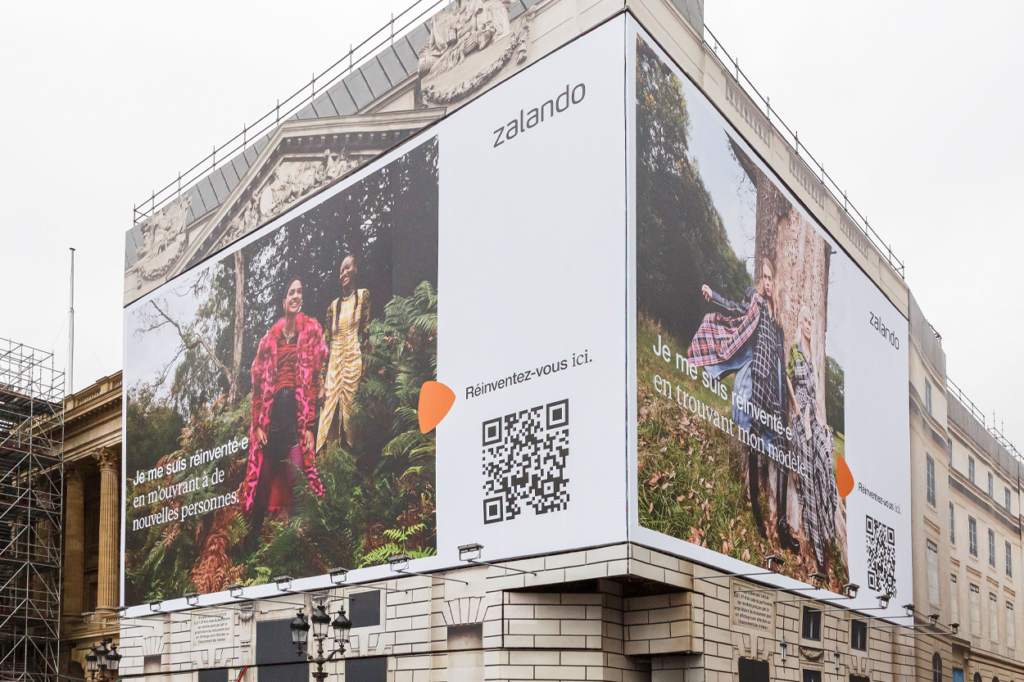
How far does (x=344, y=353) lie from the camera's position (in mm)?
32812

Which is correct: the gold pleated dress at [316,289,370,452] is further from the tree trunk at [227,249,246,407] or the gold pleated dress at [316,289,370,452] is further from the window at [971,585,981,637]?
the window at [971,585,981,637]

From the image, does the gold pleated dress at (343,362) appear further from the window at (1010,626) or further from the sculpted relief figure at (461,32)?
the window at (1010,626)

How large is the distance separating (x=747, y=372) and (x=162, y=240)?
21651 millimetres

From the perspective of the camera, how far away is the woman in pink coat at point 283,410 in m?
33.8

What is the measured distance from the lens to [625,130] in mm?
26984

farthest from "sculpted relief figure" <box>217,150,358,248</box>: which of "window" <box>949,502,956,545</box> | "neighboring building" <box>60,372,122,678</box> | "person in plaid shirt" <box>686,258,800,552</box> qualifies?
"window" <box>949,502,956,545</box>

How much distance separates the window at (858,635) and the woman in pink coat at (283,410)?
16128 millimetres

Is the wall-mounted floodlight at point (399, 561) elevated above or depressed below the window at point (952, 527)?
below

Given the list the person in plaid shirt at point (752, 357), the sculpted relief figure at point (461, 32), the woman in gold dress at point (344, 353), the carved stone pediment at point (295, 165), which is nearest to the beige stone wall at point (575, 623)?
the person in plaid shirt at point (752, 357)

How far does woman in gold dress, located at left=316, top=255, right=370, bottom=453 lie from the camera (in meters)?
32.3

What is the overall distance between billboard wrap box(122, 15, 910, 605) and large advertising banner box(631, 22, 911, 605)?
0.32 ft

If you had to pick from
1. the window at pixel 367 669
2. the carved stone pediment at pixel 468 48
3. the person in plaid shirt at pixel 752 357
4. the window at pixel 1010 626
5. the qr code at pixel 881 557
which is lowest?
the window at pixel 1010 626

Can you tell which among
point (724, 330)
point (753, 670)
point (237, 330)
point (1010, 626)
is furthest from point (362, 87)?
point (1010, 626)

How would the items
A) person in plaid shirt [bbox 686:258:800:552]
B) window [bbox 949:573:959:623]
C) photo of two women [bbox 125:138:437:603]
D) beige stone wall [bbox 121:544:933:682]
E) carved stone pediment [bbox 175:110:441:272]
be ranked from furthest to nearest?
window [bbox 949:573:959:623] < carved stone pediment [bbox 175:110:441:272] < photo of two women [bbox 125:138:437:603] < person in plaid shirt [bbox 686:258:800:552] < beige stone wall [bbox 121:544:933:682]
